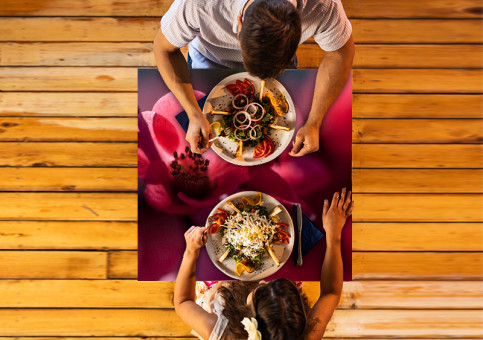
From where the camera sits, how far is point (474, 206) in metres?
2.37

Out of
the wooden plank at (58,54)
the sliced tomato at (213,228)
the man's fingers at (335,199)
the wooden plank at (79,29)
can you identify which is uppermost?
the wooden plank at (79,29)

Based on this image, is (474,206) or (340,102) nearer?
(340,102)

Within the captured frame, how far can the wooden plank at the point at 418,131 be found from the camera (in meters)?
2.36

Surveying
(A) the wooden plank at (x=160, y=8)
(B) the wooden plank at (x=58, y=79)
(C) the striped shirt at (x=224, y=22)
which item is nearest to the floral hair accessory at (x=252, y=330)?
(C) the striped shirt at (x=224, y=22)

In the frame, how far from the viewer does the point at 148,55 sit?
238 centimetres

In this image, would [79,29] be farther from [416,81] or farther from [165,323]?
[416,81]

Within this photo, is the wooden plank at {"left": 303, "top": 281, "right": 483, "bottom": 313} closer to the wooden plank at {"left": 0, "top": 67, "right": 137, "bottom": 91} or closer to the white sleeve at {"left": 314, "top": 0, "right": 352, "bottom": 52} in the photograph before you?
the white sleeve at {"left": 314, "top": 0, "right": 352, "bottom": 52}

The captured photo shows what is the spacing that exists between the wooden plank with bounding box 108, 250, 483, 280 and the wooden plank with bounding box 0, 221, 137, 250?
263 mm

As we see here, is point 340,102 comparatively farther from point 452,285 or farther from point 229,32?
point 452,285

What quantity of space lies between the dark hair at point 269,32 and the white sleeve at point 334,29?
0.38 meters

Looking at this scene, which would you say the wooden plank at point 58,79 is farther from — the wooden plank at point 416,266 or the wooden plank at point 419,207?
the wooden plank at point 416,266

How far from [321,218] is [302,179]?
21 centimetres

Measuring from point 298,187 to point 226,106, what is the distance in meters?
0.51

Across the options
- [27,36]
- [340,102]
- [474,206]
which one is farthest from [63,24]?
[474,206]
